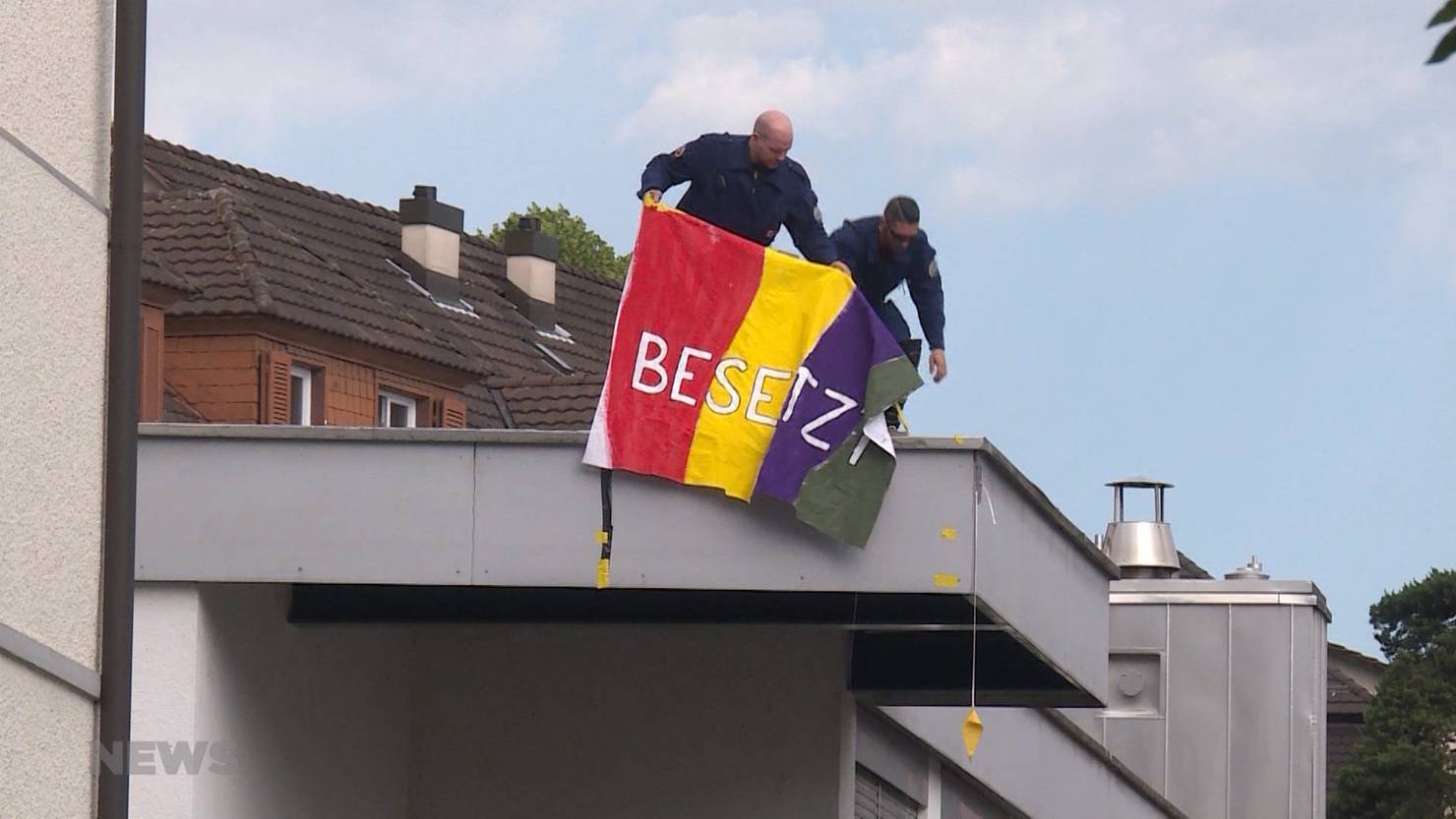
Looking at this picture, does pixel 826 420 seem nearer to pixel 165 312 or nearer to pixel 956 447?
pixel 956 447

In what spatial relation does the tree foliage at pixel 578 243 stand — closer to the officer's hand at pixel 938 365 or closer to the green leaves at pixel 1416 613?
the green leaves at pixel 1416 613

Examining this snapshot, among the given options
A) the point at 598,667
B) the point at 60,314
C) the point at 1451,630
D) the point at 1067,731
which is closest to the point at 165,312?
the point at 1067,731

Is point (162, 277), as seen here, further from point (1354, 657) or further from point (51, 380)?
point (1354, 657)

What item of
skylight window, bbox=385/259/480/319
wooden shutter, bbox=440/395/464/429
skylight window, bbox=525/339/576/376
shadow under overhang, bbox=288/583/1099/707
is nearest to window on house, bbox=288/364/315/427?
wooden shutter, bbox=440/395/464/429

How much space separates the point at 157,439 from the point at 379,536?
1057 mm

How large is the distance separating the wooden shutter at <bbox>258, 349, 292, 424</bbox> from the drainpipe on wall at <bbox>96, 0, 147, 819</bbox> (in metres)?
19.0

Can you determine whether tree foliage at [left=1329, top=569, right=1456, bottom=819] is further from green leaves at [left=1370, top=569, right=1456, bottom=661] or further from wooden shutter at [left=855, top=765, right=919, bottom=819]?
wooden shutter at [left=855, top=765, right=919, bottom=819]

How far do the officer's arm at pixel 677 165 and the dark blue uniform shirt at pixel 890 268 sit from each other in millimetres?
846

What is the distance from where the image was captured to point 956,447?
490 inches

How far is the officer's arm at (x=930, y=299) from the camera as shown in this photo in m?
13.2

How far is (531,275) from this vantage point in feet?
137

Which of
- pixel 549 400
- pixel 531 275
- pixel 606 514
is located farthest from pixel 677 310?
pixel 531 275

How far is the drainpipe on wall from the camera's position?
9.50 metres

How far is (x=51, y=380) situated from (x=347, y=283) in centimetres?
2388
